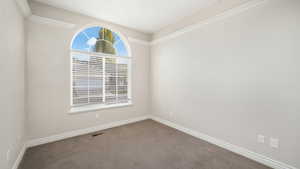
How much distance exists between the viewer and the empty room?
5.82 feet

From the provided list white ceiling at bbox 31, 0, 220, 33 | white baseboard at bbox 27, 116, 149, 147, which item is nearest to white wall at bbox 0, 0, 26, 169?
white baseboard at bbox 27, 116, 149, 147

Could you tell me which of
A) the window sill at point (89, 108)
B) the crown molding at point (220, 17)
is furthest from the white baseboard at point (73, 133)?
the crown molding at point (220, 17)

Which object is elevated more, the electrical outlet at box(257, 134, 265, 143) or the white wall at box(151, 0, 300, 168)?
the white wall at box(151, 0, 300, 168)

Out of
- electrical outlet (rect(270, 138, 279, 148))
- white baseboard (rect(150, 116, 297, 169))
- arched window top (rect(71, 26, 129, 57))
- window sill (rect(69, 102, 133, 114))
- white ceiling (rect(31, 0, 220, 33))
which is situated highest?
white ceiling (rect(31, 0, 220, 33))

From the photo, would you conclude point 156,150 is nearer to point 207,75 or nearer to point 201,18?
point 207,75

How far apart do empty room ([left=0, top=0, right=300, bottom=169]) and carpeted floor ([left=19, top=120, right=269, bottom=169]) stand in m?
0.02

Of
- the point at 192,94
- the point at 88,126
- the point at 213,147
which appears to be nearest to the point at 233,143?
the point at 213,147

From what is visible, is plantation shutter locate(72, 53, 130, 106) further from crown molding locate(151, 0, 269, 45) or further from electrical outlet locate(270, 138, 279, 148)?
Result: electrical outlet locate(270, 138, 279, 148)

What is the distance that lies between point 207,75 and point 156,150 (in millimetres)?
1843

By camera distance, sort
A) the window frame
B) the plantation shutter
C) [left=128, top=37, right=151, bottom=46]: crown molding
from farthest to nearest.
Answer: [left=128, top=37, right=151, bottom=46]: crown molding < the plantation shutter < the window frame

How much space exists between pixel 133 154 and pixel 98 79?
6.92 ft

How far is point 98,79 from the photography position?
3354mm

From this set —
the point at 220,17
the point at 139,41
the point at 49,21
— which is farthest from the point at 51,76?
the point at 220,17

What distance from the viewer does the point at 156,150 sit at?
7.61 ft
